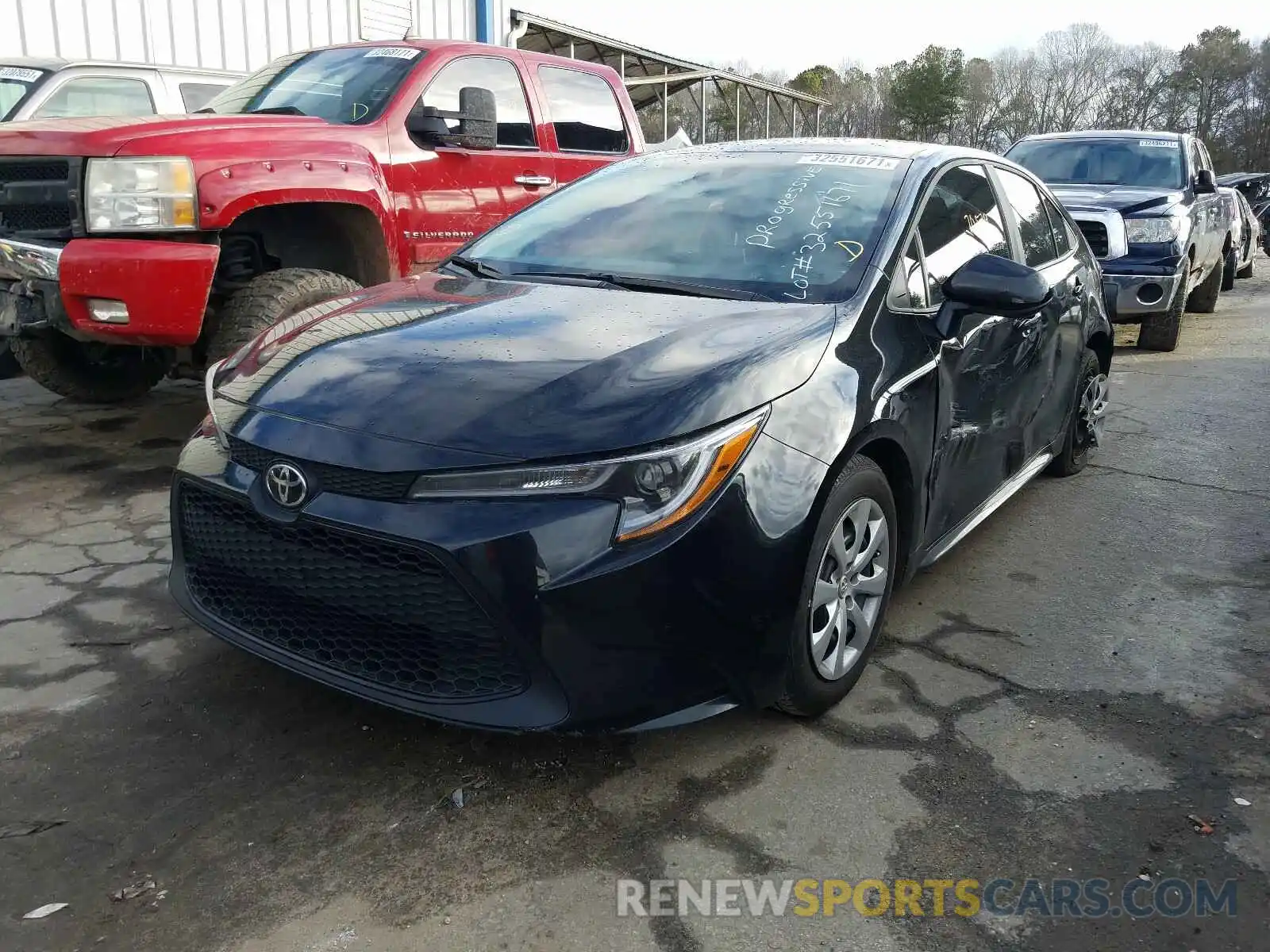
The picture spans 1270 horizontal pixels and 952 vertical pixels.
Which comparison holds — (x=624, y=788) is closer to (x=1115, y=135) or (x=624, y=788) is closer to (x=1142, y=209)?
(x=1142, y=209)

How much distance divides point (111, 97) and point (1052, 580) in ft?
22.2

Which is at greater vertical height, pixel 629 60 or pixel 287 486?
pixel 629 60

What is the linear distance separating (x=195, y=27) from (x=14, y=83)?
462 centimetres

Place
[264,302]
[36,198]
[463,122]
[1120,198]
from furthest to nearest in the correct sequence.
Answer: [1120,198] < [463,122] < [264,302] < [36,198]

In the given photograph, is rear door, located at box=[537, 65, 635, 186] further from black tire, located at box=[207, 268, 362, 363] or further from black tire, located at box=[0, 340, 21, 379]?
black tire, located at box=[0, 340, 21, 379]

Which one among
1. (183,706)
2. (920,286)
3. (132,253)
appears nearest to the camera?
(183,706)

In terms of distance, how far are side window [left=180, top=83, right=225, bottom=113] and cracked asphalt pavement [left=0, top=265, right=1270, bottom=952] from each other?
4.90 m

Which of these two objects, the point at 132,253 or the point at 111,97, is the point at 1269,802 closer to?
the point at 132,253

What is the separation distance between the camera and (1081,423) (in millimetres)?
5188

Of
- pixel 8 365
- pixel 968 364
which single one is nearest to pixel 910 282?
pixel 968 364

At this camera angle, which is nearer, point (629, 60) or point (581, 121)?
point (581, 121)

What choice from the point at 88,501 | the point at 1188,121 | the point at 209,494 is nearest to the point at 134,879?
the point at 209,494

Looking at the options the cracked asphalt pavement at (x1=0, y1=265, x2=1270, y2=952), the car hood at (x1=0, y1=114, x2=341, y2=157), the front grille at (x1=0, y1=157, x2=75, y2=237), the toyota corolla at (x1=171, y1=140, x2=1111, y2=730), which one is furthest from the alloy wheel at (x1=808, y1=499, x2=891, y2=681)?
the front grille at (x1=0, y1=157, x2=75, y2=237)

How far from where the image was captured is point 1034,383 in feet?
13.2
